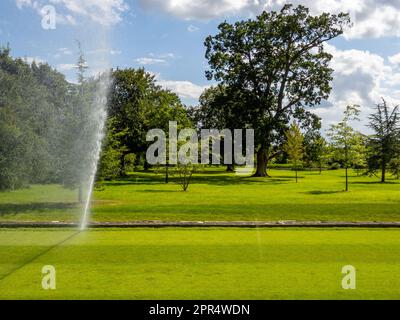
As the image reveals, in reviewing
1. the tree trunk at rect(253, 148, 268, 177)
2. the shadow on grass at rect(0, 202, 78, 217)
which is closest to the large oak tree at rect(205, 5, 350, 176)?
the tree trunk at rect(253, 148, 268, 177)

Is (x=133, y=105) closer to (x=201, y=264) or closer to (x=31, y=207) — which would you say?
(x=31, y=207)

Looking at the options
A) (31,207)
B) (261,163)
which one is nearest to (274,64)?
(261,163)

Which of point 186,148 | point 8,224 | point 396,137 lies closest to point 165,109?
point 186,148

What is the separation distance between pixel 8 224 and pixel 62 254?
766cm

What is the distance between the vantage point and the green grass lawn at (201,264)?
9.45m

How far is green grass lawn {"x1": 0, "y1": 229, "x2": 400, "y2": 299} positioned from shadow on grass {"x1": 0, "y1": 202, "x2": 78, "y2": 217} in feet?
32.9

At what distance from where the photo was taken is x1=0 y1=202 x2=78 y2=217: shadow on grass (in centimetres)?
2750

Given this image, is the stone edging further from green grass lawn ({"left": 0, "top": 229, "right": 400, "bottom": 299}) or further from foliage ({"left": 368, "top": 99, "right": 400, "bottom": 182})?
foliage ({"left": 368, "top": 99, "right": 400, "bottom": 182})

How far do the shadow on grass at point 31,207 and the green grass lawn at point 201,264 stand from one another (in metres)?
10.0

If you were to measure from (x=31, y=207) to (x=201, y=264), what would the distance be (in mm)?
19862

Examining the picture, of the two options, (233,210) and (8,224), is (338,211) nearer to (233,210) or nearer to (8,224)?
(233,210)

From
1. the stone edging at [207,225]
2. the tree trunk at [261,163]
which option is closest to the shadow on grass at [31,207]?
the stone edging at [207,225]

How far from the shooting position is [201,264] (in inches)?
466
